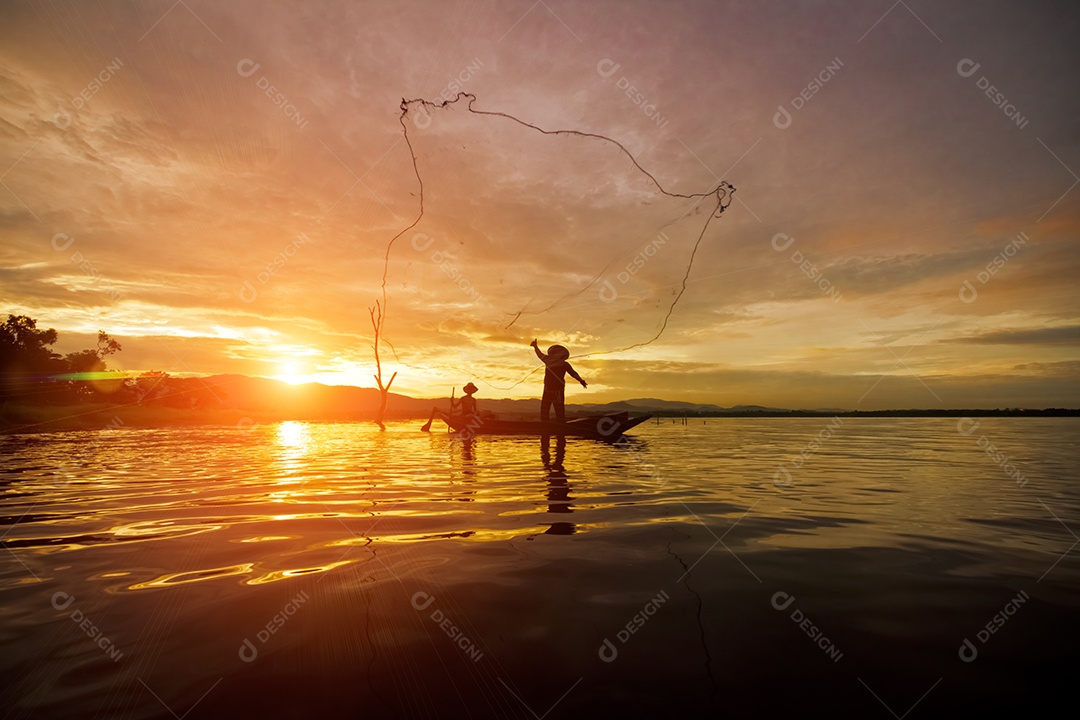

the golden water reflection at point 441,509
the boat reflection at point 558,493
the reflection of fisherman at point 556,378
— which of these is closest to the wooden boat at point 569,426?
the reflection of fisherman at point 556,378

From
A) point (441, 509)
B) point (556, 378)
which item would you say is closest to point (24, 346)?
point (556, 378)

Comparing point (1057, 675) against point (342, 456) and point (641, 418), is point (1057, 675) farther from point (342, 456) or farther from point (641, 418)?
point (641, 418)

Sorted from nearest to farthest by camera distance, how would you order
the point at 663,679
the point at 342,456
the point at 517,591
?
the point at 663,679
the point at 517,591
the point at 342,456

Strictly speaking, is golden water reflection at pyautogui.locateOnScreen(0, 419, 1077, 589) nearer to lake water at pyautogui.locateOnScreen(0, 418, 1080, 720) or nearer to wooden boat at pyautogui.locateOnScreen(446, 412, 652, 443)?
lake water at pyautogui.locateOnScreen(0, 418, 1080, 720)

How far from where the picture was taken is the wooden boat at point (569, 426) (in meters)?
25.4

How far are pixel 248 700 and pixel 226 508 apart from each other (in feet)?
19.0

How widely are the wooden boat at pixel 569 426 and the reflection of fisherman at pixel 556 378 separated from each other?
1.94 ft

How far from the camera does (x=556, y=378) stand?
24.5 metres

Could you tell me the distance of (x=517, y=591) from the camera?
152 inches

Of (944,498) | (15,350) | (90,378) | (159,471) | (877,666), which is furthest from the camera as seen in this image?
(90,378)

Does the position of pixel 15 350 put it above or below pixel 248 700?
above

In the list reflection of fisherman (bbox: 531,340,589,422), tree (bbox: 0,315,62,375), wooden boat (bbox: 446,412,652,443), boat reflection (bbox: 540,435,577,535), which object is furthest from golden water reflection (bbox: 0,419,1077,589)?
tree (bbox: 0,315,62,375)

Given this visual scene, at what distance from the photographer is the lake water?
247cm

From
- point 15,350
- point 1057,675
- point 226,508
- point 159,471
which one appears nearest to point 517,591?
point 1057,675
